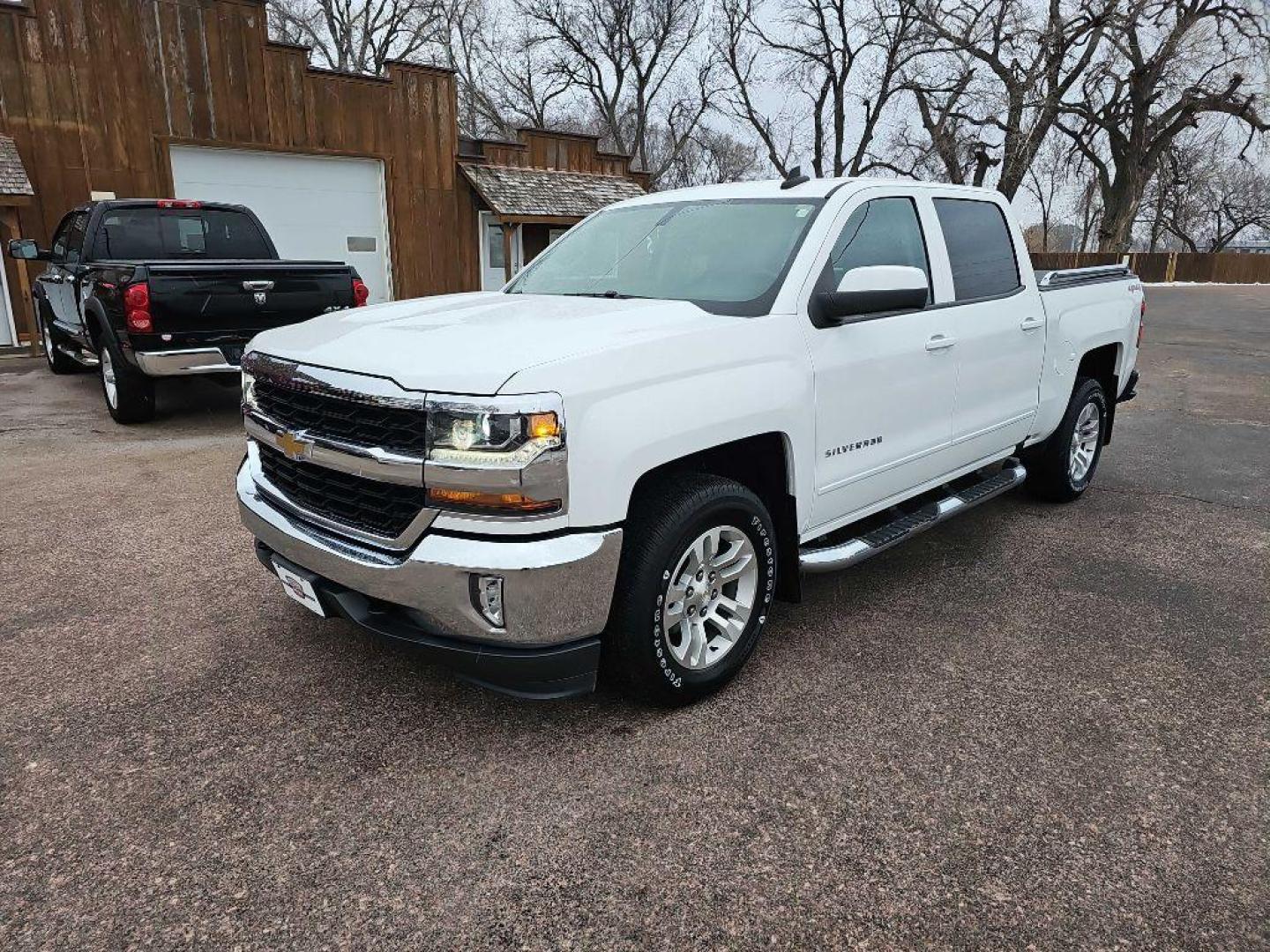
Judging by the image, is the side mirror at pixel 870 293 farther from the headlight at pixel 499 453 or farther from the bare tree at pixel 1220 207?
the bare tree at pixel 1220 207

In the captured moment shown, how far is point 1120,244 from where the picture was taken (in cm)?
3988

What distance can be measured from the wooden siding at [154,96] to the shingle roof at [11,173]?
291 millimetres

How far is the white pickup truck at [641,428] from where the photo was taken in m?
2.55

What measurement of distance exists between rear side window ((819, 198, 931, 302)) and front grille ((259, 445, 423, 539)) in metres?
1.83

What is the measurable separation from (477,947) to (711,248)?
279 centimetres

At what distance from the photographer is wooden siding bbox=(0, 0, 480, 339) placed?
12312 millimetres

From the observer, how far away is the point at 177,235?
8930 millimetres

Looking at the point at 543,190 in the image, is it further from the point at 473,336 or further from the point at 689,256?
the point at 473,336

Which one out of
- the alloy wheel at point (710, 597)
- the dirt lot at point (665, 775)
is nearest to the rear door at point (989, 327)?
the dirt lot at point (665, 775)

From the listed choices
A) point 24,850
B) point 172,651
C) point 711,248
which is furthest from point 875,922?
point 172,651

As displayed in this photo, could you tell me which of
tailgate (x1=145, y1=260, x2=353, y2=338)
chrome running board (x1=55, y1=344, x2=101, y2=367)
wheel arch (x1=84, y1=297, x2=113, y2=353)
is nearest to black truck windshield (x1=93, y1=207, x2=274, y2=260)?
chrome running board (x1=55, y1=344, x2=101, y2=367)

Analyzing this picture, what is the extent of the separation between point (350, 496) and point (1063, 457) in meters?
4.56

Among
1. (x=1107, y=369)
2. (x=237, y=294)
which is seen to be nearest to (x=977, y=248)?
(x=1107, y=369)

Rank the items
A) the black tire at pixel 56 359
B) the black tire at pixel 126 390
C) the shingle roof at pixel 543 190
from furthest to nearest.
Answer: the shingle roof at pixel 543 190
the black tire at pixel 56 359
the black tire at pixel 126 390
